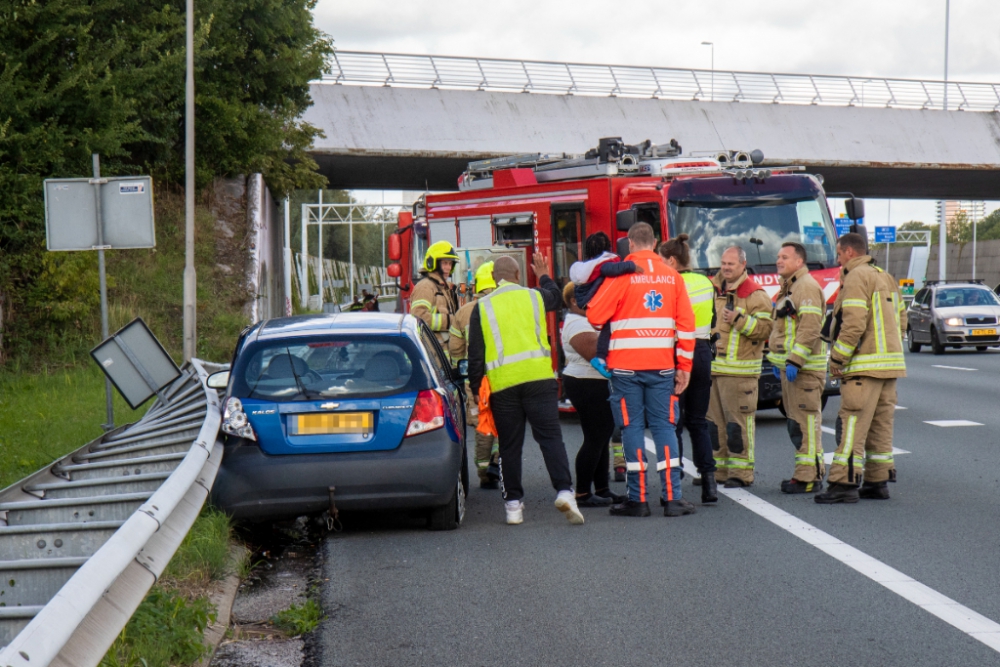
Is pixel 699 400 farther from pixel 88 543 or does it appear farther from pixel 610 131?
pixel 610 131

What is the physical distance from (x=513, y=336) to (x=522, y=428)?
2.03 ft

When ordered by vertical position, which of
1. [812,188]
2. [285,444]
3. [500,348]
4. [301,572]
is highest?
[812,188]

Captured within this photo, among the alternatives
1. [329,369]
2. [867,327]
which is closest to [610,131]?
[867,327]

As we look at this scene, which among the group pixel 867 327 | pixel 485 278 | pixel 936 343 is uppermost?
pixel 485 278

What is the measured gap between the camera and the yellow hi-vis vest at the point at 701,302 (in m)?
8.63

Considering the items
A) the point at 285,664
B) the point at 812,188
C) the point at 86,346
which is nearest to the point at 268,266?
the point at 86,346

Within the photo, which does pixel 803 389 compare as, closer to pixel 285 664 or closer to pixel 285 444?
pixel 285 444

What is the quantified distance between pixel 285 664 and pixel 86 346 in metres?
15.8

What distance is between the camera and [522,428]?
7.88 metres

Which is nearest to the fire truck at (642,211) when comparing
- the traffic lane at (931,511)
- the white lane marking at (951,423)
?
the white lane marking at (951,423)

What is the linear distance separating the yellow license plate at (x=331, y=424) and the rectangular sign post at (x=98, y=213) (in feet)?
15.3

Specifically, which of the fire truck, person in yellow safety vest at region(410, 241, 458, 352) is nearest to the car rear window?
person in yellow safety vest at region(410, 241, 458, 352)

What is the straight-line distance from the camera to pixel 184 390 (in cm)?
1094

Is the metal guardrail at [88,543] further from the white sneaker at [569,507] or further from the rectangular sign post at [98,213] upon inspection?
the rectangular sign post at [98,213]
